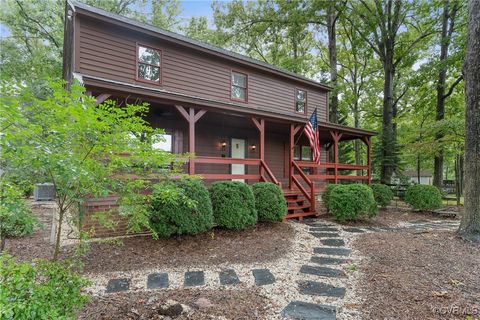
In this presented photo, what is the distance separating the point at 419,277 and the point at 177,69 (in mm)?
8088

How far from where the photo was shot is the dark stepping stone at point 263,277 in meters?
3.36

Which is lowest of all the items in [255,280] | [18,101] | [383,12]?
[255,280]

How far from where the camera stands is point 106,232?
5242mm

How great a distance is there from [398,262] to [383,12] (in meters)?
14.5

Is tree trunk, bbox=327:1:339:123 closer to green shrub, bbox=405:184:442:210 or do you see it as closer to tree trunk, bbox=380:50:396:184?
tree trunk, bbox=380:50:396:184

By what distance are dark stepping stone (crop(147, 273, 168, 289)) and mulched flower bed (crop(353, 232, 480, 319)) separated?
91.0 inches

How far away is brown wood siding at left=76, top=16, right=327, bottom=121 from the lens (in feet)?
23.1

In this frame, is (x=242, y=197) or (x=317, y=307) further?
(x=242, y=197)

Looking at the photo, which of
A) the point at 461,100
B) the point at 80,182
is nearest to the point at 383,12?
the point at 461,100

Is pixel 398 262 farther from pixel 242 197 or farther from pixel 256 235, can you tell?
pixel 242 197

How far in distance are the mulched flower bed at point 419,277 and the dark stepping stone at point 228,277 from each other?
1.52 metres

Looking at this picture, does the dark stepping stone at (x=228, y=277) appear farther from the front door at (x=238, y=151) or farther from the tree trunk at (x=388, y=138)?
the tree trunk at (x=388, y=138)

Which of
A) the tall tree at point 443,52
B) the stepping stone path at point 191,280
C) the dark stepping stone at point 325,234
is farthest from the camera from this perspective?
the tall tree at point 443,52

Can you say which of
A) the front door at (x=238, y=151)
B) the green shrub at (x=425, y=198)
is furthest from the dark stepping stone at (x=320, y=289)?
the green shrub at (x=425, y=198)
